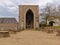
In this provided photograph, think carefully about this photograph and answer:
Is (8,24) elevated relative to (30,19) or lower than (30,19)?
lower

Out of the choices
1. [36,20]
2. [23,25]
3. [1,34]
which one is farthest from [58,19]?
[1,34]

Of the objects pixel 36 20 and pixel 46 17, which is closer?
pixel 36 20

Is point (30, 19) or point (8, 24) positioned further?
point (30, 19)

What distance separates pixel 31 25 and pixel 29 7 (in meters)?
8.27

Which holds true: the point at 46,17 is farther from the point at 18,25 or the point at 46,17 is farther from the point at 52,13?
the point at 18,25

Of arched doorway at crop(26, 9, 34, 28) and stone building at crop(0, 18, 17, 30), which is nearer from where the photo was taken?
stone building at crop(0, 18, 17, 30)

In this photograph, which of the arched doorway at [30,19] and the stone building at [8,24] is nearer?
the stone building at [8,24]

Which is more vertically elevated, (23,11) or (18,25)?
(23,11)

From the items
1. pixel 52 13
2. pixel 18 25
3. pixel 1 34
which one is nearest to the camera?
pixel 1 34

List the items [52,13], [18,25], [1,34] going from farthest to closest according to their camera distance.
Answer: [52,13]
[18,25]
[1,34]

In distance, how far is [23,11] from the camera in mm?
59281

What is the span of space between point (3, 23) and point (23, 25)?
647cm

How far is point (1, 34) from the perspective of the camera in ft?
62.4

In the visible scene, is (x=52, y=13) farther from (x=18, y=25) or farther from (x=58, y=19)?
(x=18, y=25)
